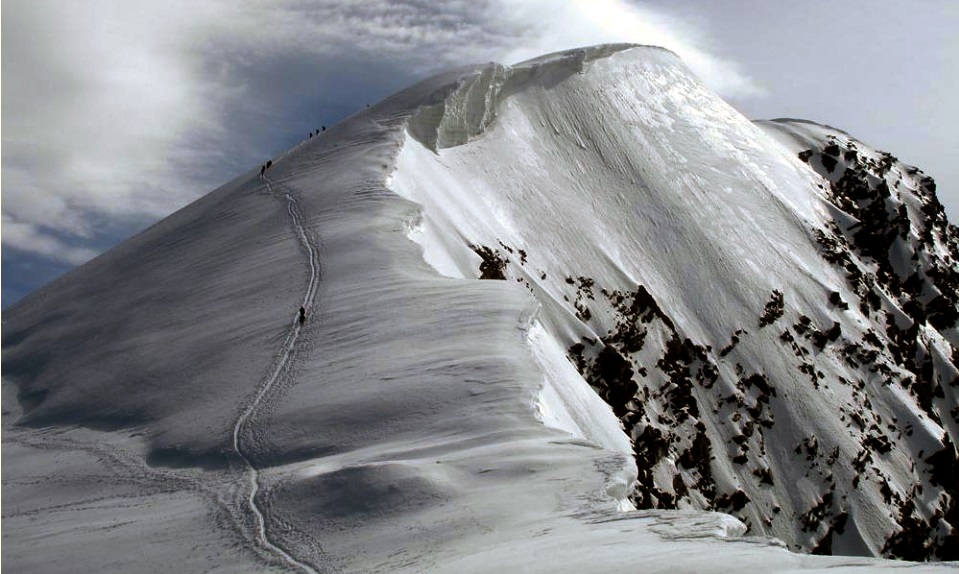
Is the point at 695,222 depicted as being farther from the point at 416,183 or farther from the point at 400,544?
the point at 400,544

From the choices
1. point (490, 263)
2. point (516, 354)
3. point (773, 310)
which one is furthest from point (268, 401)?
point (773, 310)

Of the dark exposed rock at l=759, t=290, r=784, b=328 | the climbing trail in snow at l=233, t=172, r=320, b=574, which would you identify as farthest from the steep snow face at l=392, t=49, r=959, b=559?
the climbing trail in snow at l=233, t=172, r=320, b=574

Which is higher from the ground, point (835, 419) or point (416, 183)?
point (416, 183)

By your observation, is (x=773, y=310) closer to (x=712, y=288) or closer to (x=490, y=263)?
(x=712, y=288)

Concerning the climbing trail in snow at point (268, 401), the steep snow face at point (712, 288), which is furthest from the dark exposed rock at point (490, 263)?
the climbing trail in snow at point (268, 401)

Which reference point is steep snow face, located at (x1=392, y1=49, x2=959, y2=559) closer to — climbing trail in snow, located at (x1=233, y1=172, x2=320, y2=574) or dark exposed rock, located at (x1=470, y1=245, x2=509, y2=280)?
dark exposed rock, located at (x1=470, y1=245, x2=509, y2=280)

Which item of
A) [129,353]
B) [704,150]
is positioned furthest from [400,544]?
[704,150]

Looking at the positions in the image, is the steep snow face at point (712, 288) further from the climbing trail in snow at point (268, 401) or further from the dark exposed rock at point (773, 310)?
the climbing trail in snow at point (268, 401)
